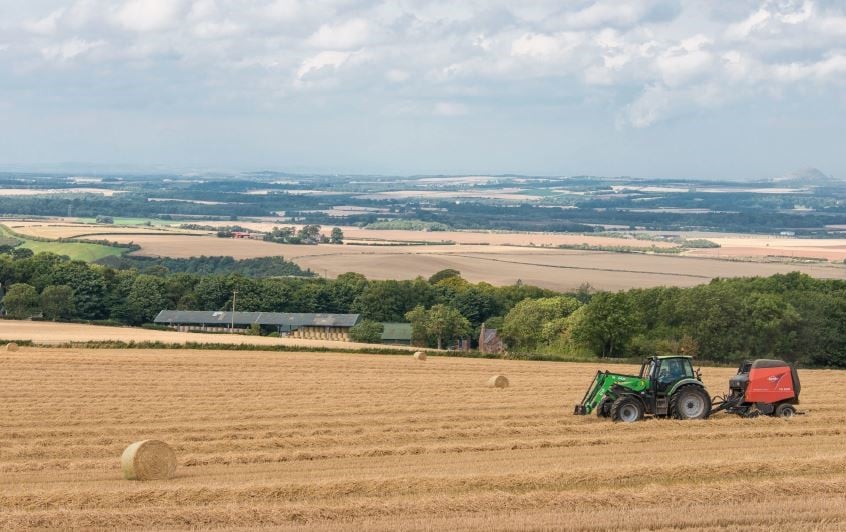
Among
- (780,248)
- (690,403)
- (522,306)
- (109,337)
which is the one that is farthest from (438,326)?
(780,248)

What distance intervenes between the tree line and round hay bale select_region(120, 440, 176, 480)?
135 feet

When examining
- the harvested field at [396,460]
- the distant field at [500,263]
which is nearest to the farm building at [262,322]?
the distant field at [500,263]

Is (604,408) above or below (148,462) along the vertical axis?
above

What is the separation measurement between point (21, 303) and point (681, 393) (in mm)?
57522

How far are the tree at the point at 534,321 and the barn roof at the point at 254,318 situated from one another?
13101 mm

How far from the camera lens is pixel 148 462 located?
730 inches

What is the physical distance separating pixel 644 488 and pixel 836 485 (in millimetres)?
3049

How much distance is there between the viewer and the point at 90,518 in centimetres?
1540

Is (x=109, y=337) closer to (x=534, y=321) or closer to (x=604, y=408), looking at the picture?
(x=534, y=321)

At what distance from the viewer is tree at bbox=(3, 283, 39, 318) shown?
72938mm

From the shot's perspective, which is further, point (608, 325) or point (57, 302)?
point (57, 302)

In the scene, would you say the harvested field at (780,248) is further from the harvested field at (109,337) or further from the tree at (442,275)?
the harvested field at (109,337)

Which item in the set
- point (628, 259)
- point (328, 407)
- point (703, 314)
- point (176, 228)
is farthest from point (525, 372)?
point (176, 228)

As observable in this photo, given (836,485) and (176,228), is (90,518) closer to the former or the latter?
(836,485)
